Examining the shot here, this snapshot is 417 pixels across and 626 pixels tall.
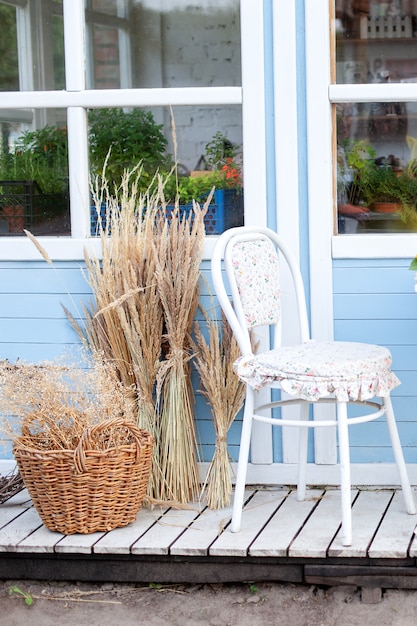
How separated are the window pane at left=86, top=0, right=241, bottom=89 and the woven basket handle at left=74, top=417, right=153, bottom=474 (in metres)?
1.27

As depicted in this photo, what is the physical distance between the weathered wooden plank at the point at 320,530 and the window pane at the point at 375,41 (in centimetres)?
147

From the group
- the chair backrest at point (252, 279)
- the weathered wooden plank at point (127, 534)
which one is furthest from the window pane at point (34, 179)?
the weathered wooden plank at point (127, 534)

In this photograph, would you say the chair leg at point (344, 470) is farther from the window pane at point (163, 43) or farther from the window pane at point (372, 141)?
the window pane at point (163, 43)

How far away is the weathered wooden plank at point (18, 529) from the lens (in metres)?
3.04

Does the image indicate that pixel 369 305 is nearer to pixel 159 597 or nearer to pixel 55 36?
pixel 159 597

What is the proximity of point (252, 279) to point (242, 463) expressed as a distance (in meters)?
0.59

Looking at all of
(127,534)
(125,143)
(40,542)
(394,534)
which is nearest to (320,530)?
(394,534)

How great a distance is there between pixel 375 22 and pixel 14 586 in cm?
234

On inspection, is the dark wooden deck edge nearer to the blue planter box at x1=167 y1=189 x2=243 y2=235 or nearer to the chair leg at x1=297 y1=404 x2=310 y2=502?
the chair leg at x1=297 y1=404 x2=310 y2=502

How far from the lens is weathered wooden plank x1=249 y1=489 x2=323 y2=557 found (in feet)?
9.50

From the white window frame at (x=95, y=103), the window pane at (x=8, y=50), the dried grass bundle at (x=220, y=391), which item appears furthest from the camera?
the window pane at (x=8, y=50)

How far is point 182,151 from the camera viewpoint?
3617 millimetres

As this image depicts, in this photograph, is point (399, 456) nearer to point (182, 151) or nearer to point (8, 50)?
point (182, 151)

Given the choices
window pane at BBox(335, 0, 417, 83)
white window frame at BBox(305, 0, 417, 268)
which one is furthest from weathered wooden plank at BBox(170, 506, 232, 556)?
window pane at BBox(335, 0, 417, 83)
